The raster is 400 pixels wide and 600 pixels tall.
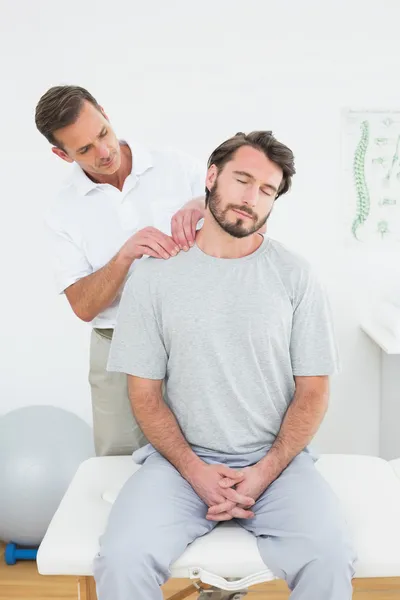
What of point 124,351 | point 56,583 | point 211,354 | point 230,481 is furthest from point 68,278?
point 56,583

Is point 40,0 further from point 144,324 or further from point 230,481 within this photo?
point 230,481

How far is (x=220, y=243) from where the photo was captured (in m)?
1.87

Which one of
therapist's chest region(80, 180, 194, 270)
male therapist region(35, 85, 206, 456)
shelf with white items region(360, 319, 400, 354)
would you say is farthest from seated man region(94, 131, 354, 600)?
shelf with white items region(360, 319, 400, 354)

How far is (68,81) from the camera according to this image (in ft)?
10.0

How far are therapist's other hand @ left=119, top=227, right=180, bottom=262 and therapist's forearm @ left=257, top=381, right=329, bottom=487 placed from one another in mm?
426

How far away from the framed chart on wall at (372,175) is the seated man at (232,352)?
1.26 meters

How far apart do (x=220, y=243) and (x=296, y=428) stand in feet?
1.44

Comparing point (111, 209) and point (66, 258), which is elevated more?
point (111, 209)

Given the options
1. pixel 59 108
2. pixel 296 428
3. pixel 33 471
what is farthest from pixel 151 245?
pixel 33 471

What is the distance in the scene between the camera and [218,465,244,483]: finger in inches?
69.4

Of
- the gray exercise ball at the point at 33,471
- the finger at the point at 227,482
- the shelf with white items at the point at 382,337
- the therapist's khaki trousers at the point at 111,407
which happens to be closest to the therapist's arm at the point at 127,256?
the therapist's khaki trousers at the point at 111,407

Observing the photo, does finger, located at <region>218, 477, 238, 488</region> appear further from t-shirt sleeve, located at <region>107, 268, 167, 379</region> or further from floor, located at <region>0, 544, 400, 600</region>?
floor, located at <region>0, 544, 400, 600</region>

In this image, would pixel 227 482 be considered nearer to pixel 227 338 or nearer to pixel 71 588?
pixel 227 338

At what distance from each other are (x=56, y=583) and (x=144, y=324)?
3.73ft
